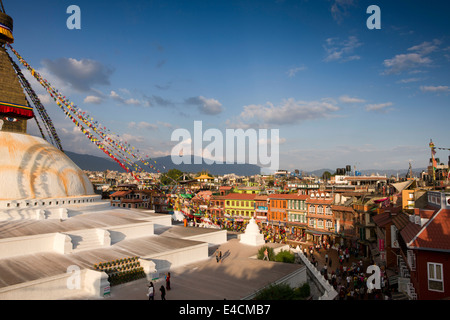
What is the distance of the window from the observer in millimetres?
13281

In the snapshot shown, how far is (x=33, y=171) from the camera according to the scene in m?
18.2

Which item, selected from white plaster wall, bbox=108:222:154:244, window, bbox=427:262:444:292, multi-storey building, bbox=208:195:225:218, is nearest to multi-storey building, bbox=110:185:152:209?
multi-storey building, bbox=208:195:225:218

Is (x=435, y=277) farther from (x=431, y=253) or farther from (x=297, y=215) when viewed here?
(x=297, y=215)

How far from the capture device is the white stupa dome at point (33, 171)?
17.4 metres

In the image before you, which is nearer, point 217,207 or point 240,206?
point 240,206

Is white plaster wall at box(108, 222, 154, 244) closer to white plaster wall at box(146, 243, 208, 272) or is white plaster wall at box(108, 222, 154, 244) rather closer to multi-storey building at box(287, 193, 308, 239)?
white plaster wall at box(146, 243, 208, 272)

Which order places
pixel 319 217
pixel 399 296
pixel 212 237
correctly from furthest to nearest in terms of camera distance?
pixel 319 217
pixel 212 237
pixel 399 296

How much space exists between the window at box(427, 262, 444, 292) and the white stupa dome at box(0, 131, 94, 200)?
18950mm

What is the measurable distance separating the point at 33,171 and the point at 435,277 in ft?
66.6

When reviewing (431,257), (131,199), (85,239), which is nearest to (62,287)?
(85,239)

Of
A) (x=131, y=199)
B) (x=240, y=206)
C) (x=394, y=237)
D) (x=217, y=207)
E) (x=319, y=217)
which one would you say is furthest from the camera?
(x=217, y=207)

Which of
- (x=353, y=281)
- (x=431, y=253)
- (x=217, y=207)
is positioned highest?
(x=431, y=253)
